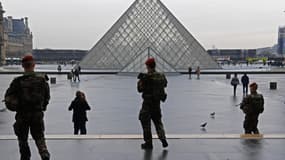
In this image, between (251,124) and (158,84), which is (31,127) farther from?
(251,124)

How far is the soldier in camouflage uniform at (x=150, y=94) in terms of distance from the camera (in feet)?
22.1

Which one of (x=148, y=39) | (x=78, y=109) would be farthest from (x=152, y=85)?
(x=148, y=39)

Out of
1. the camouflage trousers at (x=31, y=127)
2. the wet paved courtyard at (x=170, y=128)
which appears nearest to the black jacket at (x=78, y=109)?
the wet paved courtyard at (x=170, y=128)

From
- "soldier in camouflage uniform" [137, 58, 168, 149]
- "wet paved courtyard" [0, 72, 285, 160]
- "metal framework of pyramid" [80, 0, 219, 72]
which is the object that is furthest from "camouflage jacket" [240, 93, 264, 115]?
"metal framework of pyramid" [80, 0, 219, 72]

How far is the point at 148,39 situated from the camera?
184 ft

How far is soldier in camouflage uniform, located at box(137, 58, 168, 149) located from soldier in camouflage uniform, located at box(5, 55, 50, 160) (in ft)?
5.41

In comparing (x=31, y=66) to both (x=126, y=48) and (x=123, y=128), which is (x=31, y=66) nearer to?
(x=123, y=128)

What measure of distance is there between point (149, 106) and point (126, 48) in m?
49.3

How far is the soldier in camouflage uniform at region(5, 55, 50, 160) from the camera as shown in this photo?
5.58m

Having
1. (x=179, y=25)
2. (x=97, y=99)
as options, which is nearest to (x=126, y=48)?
(x=179, y=25)

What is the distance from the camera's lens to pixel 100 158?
6.39 m

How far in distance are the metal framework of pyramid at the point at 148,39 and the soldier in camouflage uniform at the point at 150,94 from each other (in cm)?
4781

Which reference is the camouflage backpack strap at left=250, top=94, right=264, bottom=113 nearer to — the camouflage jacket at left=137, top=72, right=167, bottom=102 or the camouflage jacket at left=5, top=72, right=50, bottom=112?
the camouflage jacket at left=137, top=72, right=167, bottom=102

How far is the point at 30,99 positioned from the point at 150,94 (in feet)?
6.56
